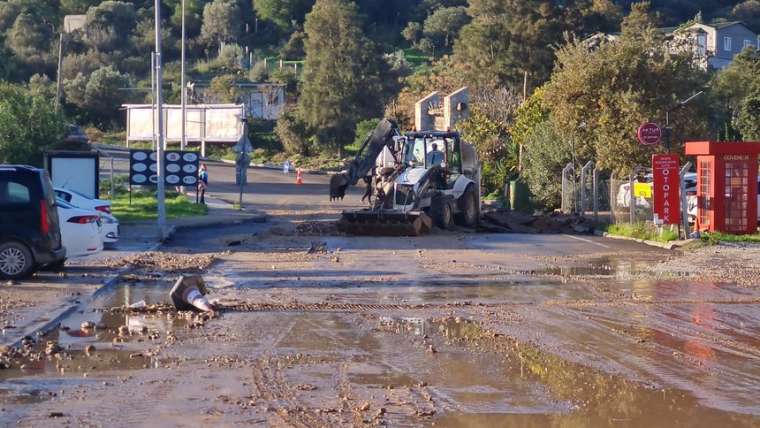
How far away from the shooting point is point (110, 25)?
344ft

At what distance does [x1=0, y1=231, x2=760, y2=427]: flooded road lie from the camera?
8.93 metres

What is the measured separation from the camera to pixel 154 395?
31.1ft

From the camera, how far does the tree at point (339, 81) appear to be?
77625mm

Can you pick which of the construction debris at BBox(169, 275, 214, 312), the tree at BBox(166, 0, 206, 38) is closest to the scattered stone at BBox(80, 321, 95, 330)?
the construction debris at BBox(169, 275, 214, 312)

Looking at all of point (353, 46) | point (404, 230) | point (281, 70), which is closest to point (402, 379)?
point (404, 230)

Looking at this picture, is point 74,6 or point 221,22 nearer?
point 221,22

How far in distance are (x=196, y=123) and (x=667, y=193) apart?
53.4m

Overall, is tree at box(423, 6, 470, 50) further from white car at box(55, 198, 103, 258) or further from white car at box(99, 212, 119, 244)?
white car at box(55, 198, 103, 258)

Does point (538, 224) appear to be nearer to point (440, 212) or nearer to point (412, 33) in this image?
point (440, 212)

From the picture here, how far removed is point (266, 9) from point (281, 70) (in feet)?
68.2

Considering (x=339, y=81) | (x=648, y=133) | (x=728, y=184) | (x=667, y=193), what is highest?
(x=339, y=81)

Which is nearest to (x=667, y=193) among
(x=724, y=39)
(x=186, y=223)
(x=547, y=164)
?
(x=547, y=164)

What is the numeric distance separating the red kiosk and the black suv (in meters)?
16.8

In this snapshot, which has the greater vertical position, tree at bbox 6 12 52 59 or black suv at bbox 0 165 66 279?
tree at bbox 6 12 52 59
